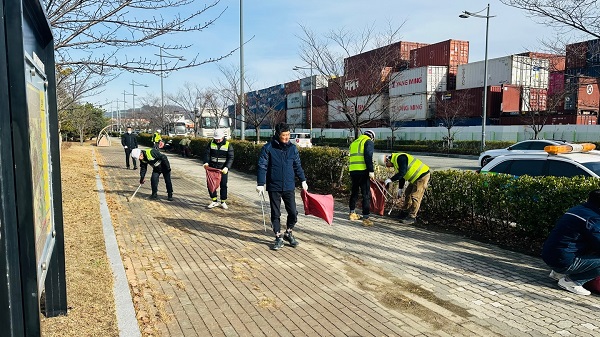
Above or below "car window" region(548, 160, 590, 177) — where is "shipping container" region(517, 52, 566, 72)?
above

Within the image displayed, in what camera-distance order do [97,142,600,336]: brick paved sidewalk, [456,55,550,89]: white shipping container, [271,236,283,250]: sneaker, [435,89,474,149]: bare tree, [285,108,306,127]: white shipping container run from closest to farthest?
[97,142,600,336]: brick paved sidewalk → [271,236,283,250]: sneaker → [456,55,550,89]: white shipping container → [435,89,474,149]: bare tree → [285,108,306,127]: white shipping container

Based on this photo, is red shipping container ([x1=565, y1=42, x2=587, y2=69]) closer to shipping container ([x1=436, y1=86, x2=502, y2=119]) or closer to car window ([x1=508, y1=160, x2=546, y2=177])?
car window ([x1=508, y1=160, x2=546, y2=177])

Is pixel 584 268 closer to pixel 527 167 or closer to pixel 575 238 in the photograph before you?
pixel 575 238

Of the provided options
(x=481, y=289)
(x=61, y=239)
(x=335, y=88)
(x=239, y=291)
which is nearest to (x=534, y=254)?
(x=481, y=289)

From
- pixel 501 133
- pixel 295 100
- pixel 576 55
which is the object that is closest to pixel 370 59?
pixel 576 55

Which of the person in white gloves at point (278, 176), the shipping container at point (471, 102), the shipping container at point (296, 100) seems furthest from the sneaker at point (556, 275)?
the shipping container at point (296, 100)

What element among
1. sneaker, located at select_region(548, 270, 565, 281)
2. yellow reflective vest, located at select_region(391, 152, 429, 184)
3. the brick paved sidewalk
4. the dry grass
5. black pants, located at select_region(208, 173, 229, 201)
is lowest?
the brick paved sidewalk

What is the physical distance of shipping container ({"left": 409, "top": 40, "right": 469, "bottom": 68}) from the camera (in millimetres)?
37406

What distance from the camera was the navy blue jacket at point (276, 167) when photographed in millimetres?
6160

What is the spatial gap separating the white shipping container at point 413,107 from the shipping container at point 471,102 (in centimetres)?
220

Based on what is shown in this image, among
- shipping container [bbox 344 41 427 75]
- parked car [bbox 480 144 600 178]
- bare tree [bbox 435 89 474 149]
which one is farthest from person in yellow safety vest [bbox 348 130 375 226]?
bare tree [bbox 435 89 474 149]

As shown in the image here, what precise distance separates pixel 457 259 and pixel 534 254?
1117 mm

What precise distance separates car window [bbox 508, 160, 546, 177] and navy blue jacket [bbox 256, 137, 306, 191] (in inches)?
178

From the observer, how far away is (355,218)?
805 cm
